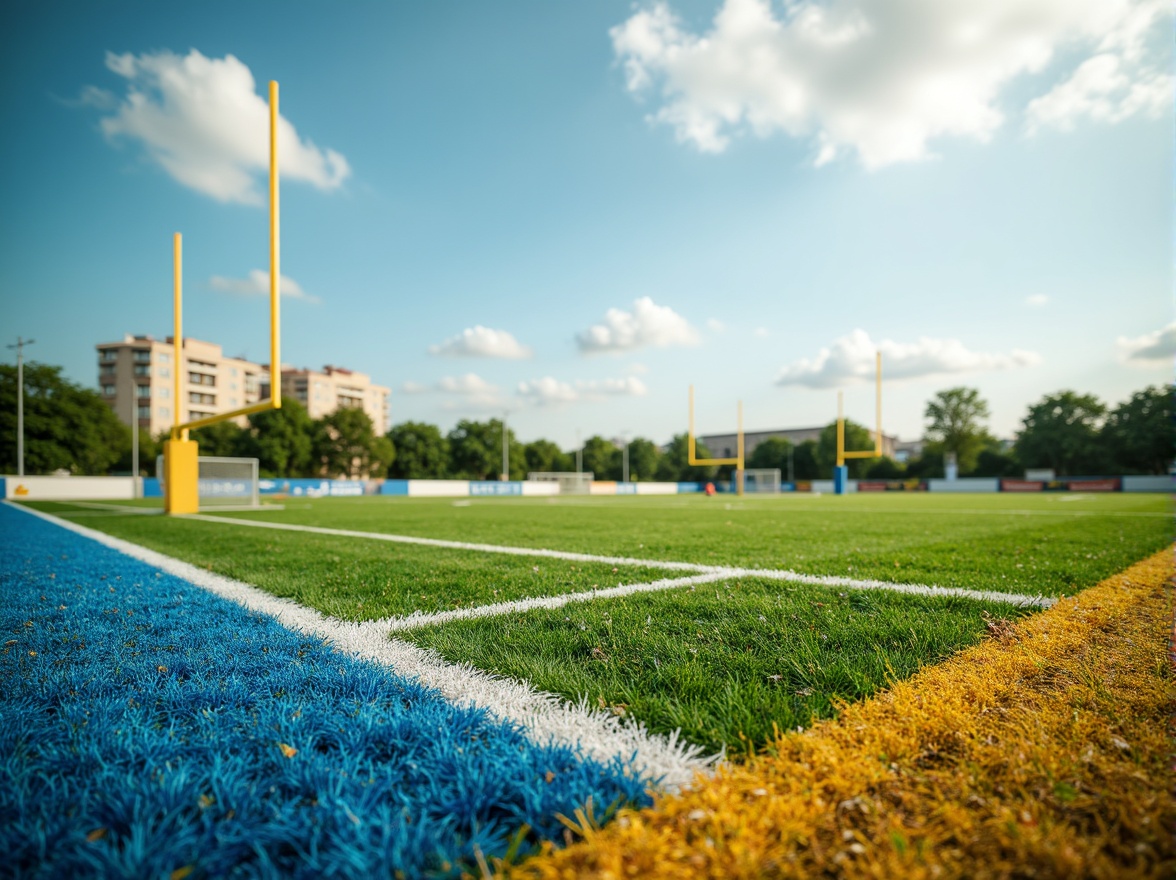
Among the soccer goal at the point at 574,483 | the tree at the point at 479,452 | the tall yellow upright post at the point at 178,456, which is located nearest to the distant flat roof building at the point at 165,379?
the tree at the point at 479,452

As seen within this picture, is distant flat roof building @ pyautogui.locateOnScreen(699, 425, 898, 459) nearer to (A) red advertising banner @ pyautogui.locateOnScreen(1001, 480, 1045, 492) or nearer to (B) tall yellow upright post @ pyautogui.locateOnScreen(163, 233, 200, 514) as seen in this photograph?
(A) red advertising banner @ pyautogui.locateOnScreen(1001, 480, 1045, 492)

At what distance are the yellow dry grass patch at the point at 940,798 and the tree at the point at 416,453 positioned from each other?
2523 inches

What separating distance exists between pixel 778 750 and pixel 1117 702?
1.36 meters

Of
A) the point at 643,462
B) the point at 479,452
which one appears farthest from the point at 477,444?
the point at 643,462

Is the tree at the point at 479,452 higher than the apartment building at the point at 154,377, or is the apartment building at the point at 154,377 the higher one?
the apartment building at the point at 154,377

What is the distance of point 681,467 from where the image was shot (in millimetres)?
78750

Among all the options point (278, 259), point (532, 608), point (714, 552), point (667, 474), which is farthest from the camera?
point (667, 474)

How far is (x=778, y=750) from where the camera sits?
5.39 ft

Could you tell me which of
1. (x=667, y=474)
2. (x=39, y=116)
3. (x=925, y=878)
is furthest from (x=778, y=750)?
(x=667, y=474)

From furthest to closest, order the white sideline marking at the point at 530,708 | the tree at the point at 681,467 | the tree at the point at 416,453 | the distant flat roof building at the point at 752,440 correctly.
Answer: the distant flat roof building at the point at 752,440 → the tree at the point at 681,467 → the tree at the point at 416,453 → the white sideline marking at the point at 530,708

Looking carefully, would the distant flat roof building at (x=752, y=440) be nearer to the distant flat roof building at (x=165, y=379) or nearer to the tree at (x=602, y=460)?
the tree at (x=602, y=460)

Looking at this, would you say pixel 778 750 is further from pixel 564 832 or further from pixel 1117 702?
pixel 1117 702

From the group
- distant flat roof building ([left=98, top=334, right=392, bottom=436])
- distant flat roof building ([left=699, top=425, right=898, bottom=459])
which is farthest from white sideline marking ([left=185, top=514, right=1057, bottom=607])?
distant flat roof building ([left=699, top=425, right=898, bottom=459])

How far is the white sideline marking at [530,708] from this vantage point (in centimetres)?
162
